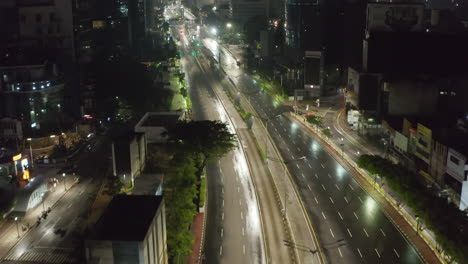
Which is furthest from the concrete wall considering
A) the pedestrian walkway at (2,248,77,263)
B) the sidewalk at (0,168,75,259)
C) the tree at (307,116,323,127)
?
the pedestrian walkway at (2,248,77,263)

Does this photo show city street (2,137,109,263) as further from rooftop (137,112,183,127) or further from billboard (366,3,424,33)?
billboard (366,3,424,33)

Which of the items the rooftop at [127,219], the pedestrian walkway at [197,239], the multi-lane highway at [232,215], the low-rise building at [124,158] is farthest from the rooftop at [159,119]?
the rooftop at [127,219]

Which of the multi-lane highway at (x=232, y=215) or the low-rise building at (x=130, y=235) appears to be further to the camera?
the multi-lane highway at (x=232, y=215)

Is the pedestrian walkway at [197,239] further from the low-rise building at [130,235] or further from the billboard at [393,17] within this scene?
the billboard at [393,17]

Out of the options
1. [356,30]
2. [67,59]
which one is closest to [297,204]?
[67,59]

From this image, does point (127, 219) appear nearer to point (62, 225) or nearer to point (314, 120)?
point (62, 225)

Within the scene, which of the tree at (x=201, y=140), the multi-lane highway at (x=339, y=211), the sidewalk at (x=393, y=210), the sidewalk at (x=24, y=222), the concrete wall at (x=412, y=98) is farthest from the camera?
the concrete wall at (x=412, y=98)

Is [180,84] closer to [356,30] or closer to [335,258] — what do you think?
[356,30]

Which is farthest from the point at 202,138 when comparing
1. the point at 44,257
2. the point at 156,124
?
the point at 44,257
